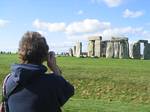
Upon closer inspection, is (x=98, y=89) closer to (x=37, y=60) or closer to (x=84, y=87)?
(x=84, y=87)

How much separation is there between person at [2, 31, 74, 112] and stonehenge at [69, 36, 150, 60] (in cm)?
4791

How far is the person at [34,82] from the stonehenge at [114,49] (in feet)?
157

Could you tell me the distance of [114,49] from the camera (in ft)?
176

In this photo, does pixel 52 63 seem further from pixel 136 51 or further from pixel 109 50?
pixel 109 50

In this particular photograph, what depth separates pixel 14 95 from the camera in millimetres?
4734

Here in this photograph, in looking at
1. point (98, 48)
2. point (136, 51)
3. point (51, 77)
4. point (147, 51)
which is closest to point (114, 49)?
point (136, 51)

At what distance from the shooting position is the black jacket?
4.64 m

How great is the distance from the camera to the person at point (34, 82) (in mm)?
4656

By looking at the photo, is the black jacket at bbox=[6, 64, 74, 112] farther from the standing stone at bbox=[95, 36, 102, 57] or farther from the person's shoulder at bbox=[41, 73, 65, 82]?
the standing stone at bbox=[95, 36, 102, 57]

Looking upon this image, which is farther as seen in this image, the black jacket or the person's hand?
the person's hand

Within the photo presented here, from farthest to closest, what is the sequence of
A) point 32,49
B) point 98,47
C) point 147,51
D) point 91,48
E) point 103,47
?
point 91,48
point 103,47
point 98,47
point 147,51
point 32,49

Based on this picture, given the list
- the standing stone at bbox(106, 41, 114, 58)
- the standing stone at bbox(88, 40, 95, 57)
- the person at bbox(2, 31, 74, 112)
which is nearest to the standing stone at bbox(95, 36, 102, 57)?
the standing stone at bbox(88, 40, 95, 57)

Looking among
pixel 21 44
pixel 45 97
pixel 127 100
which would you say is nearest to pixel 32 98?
pixel 45 97

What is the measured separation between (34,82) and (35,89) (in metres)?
0.06
